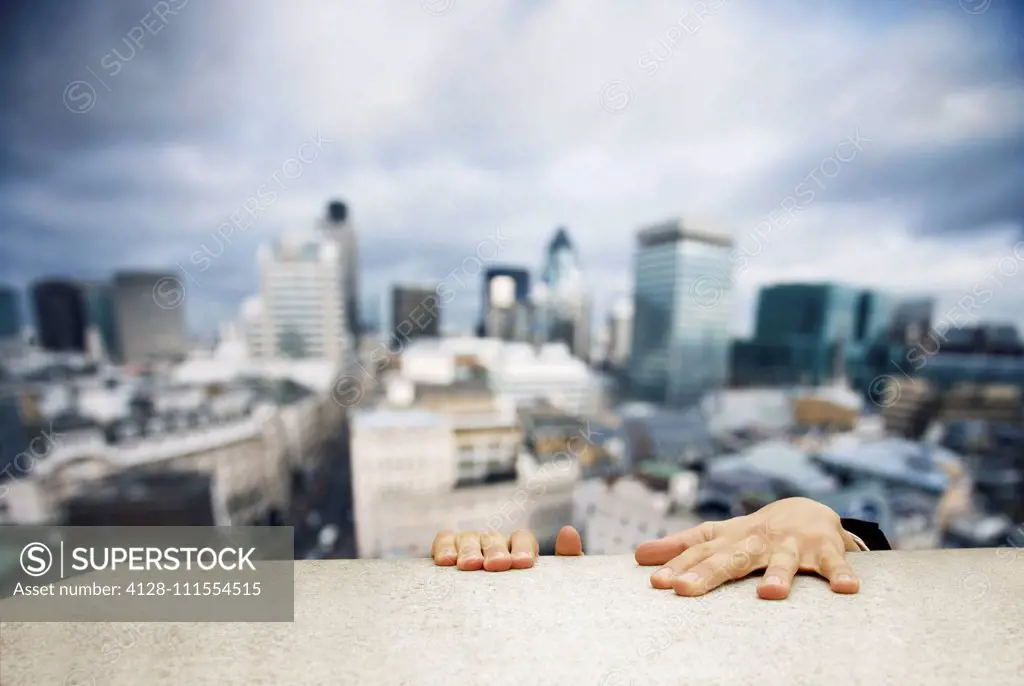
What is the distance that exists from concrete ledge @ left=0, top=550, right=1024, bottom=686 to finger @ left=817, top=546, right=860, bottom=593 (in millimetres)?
18

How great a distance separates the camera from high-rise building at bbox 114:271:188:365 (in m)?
7.96

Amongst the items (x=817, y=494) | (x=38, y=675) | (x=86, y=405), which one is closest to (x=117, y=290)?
(x=86, y=405)

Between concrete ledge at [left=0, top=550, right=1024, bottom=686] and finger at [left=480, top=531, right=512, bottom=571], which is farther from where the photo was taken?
finger at [left=480, top=531, right=512, bottom=571]

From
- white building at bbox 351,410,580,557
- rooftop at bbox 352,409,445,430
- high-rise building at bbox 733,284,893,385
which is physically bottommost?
white building at bbox 351,410,580,557

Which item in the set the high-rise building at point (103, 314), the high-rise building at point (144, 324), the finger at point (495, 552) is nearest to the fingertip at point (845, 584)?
the finger at point (495, 552)

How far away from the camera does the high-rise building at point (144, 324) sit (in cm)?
796

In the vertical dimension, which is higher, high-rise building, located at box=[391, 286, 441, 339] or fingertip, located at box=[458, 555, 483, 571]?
high-rise building, located at box=[391, 286, 441, 339]

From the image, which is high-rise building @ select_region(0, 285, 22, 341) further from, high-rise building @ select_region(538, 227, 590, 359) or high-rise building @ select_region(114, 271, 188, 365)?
high-rise building @ select_region(538, 227, 590, 359)

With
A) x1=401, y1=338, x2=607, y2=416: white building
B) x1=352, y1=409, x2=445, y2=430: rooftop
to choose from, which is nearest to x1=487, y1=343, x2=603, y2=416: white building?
x1=401, y1=338, x2=607, y2=416: white building

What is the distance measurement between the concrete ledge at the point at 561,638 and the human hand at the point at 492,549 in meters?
0.03

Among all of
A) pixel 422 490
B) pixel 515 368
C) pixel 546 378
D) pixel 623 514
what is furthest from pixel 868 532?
pixel 546 378

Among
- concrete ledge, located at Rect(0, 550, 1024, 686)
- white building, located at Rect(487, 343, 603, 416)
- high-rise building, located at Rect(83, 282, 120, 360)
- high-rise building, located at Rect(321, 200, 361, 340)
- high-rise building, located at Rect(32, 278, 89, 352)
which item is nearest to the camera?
concrete ledge, located at Rect(0, 550, 1024, 686)

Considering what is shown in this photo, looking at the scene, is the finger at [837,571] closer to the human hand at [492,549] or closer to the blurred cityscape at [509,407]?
the human hand at [492,549]

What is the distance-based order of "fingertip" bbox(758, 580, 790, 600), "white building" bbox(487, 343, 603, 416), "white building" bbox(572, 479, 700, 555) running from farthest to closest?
"white building" bbox(487, 343, 603, 416), "white building" bbox(572, 479, 700, 555), "fingertip" bbox(758, 580, 790, 600)
